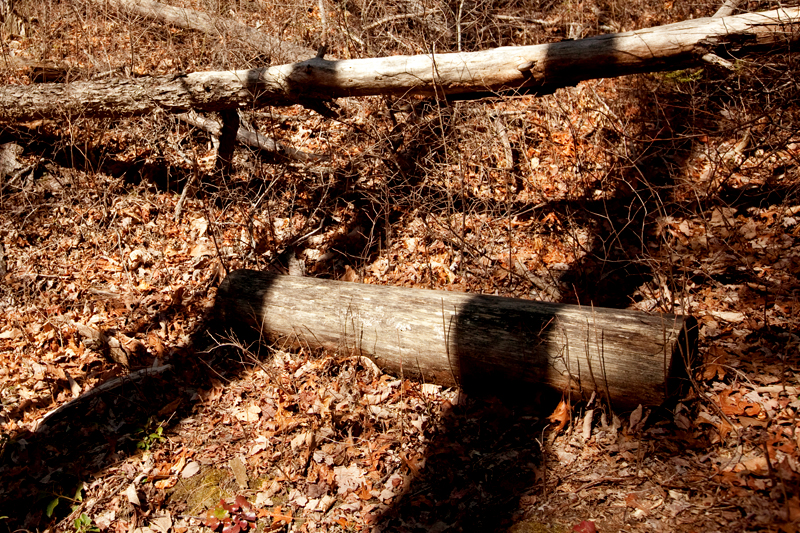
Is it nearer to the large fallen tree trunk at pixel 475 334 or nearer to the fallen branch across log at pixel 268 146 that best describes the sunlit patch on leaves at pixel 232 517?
the large fallen tree trunk at pixel 475 334

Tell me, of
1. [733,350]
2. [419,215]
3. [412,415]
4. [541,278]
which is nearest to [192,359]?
[412,415]

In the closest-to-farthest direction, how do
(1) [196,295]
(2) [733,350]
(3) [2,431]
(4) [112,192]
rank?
(2) [733,350], (3) [2,431], (1) [196,295], (4) [112,192]

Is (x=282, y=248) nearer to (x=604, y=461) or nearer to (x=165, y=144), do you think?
(x=165, y=144)

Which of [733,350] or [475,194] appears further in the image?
[475,194]

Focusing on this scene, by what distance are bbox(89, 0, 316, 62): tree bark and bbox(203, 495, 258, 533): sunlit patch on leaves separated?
6108mm

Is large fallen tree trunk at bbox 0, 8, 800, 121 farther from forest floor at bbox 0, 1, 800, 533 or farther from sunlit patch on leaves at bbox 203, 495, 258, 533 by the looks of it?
sunlit patch on leaves at bbox 203, 495, 258, 533

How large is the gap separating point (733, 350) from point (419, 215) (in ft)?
11.0

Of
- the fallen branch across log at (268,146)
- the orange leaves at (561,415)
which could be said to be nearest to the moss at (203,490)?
the orange leaves at (561,415)

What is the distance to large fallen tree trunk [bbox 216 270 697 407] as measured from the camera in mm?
3309

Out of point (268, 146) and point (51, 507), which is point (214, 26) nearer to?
point (268, 146)

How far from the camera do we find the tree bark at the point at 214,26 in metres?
7.77

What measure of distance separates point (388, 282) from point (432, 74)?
2.07 meters

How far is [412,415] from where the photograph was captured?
13.0 feet

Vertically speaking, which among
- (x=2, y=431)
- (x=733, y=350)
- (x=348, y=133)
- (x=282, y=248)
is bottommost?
(x=2, y=431)
